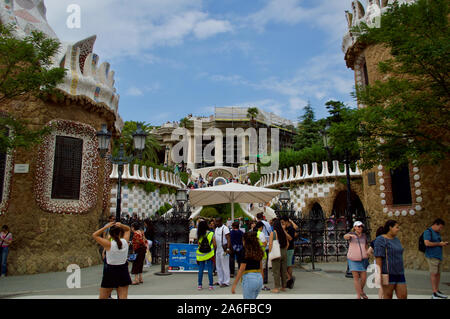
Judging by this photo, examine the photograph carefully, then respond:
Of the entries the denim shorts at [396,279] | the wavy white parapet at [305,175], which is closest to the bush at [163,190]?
the wavy white parapet at [305,175]

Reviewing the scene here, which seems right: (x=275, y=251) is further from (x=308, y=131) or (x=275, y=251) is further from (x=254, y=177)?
(x=308, y=131)

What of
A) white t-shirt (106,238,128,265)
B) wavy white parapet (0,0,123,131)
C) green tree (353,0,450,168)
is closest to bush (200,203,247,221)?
wavy white parapet (0,0,123,131)

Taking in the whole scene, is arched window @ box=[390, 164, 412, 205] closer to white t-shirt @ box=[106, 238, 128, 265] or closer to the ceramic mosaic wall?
white t-shirt @ box=[106, 238, 128, 265]

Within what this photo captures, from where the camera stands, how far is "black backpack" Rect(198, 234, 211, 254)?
26.6 feet

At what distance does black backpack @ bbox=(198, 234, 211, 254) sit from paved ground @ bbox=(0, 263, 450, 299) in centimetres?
88

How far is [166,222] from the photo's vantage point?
12859 millimetres

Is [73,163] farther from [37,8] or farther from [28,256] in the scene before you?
[37,8]

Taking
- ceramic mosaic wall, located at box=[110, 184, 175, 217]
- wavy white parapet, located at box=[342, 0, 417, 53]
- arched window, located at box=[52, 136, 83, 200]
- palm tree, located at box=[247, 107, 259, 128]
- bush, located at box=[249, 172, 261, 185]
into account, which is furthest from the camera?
palm tree, located at box=[247, 107, 259, 128]

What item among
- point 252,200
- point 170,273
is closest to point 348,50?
point 252,200

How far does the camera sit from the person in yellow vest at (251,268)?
4.75 m

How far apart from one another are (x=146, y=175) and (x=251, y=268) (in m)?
23.0

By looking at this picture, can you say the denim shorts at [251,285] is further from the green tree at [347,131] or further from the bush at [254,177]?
the bush at [254,177]

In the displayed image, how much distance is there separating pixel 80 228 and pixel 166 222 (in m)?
3.05

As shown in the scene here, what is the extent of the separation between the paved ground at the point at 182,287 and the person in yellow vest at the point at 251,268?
88.0 inches
